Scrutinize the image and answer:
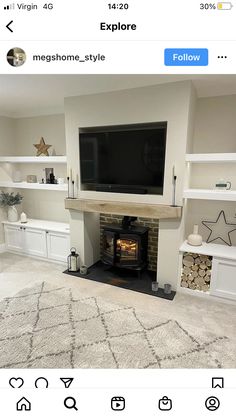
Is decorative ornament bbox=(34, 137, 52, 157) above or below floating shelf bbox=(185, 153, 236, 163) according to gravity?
above

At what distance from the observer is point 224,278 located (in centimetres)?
259

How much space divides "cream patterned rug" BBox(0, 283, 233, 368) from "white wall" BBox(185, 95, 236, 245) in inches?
56.4

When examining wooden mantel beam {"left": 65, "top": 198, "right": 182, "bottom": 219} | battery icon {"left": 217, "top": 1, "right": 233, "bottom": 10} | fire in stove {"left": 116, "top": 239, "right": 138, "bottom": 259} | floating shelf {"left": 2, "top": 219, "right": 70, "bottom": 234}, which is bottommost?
fire in stove {"left": 116, "top": 239, "right": 138, "bottom": 259}

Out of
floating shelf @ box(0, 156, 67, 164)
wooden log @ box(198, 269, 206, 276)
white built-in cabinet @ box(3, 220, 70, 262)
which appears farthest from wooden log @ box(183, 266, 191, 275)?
floating shelf @ box(0, 156, 67, 164)

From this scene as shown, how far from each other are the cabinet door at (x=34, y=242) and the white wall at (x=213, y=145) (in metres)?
2.41

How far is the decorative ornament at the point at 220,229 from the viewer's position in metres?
2.92

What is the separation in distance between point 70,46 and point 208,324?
253 centimetres

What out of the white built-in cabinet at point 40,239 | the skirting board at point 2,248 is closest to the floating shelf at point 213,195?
the white built-in cabinet at point 40,239

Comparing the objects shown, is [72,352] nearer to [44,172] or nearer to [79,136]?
[79,136]

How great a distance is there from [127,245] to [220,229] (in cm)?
126

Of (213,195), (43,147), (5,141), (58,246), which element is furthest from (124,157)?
(5,141)

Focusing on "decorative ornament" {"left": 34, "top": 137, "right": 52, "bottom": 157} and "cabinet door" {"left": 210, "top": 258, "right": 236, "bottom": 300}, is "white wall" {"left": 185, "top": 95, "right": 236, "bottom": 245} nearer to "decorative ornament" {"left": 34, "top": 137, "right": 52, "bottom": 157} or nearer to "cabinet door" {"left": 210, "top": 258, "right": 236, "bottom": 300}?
"cabinet door" {"left": 210, "top": 258, "right": 236, "bottom": 300}

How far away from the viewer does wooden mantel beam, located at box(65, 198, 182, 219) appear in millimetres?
2632

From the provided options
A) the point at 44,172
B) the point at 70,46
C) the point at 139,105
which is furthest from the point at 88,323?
the point at 44,172
